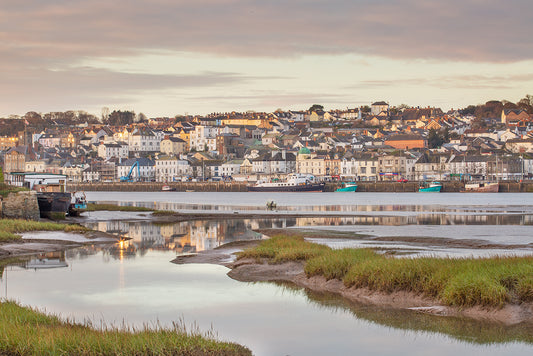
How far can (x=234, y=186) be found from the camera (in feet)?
490

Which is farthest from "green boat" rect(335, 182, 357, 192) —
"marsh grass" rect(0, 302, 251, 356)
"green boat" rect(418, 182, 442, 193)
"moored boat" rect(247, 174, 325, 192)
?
"marsh grass" rect(0, 302, 251, 356)

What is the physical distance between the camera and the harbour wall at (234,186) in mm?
126250

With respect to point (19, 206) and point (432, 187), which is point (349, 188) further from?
point (19, 206)

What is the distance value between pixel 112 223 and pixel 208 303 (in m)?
30.0

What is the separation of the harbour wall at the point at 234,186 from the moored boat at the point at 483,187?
1.36 meters

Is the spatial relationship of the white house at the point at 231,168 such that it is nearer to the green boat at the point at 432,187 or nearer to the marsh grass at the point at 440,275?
the green boat at the point at 432,187

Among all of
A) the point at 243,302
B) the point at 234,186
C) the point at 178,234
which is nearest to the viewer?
the point at 243,302

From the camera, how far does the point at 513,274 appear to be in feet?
56.9

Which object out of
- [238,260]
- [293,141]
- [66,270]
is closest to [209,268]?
[238,260]

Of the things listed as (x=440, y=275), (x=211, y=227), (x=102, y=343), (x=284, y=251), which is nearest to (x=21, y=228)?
(x=211, y=227)

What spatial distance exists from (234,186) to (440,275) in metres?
132

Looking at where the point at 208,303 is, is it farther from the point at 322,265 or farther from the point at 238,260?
the point at 238,260

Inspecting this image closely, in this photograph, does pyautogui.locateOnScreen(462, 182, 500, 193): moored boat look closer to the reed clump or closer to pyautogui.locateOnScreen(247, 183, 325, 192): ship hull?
pyautogui.locateOnScreen(247, 183, 325, 192): ship hull

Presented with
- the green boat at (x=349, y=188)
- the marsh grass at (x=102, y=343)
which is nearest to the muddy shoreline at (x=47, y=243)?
the marsh grass at (x=102, y=343)
